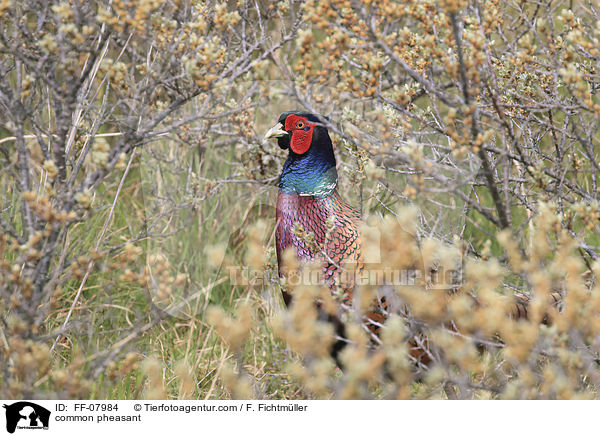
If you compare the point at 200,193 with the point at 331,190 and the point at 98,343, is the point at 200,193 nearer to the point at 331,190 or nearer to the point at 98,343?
the point at 331,190

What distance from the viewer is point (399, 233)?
192cm

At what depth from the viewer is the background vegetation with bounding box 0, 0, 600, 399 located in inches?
74.6

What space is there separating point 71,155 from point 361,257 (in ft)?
4.78

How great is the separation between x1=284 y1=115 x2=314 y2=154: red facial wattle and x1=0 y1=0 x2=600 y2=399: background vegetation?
0.19m

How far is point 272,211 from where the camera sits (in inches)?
159
